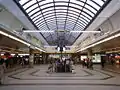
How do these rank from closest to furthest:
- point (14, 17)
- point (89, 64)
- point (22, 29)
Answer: point (14, 17) → point (22, 29) → point (89, 64)

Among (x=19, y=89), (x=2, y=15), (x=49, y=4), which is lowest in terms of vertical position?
(x=19, y=89)

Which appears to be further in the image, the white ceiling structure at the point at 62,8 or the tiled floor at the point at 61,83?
the white ceiling structure at the point at 62,8

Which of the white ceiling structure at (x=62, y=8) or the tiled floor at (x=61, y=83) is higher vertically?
the white ceiling structure at (x=62, y=8)

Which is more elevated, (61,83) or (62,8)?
(62,8)

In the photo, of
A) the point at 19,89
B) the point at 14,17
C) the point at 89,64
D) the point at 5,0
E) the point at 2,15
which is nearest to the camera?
the point at 19,89

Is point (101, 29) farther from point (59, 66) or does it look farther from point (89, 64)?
point (89, 64)

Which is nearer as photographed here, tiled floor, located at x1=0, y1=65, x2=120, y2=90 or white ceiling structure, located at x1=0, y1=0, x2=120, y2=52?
tiled floor, located at x1=0, y1=65, x2=120, y2=90

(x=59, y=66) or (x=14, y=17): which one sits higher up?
(x=14, y=17)

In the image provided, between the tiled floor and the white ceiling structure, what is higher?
the white ceiling structure

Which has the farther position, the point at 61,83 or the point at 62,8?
the point at 62,8

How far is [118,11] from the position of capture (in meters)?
15.0

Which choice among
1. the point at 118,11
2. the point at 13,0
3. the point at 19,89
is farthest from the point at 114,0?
the point at 19,89

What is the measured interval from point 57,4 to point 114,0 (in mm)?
12724

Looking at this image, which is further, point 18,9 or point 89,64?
point 89,64
